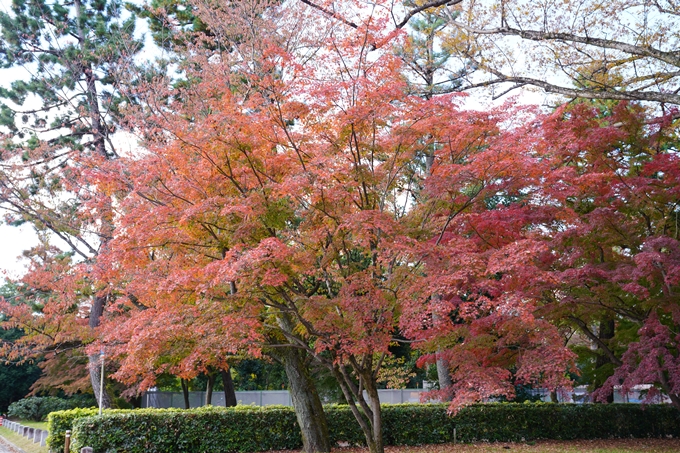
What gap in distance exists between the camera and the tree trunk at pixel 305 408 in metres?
12.8

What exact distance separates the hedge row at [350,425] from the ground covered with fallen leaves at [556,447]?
0.44 m

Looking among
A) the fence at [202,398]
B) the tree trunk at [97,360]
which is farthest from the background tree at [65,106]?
the fence at [202,398]

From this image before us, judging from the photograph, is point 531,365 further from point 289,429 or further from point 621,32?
point 289,429

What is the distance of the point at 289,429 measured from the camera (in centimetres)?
1386

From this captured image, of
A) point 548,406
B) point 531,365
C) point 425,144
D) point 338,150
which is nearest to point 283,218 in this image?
point 338,150

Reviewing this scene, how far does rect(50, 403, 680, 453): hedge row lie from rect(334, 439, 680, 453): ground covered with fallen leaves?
44cm

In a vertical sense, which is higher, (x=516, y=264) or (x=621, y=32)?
(x=621, y=32)

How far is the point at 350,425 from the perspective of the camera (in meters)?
14.1

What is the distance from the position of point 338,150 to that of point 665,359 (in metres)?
7.06

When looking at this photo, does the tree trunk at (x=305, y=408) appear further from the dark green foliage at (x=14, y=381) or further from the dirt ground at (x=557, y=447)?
the dark green foliage at (x=14, y=381)

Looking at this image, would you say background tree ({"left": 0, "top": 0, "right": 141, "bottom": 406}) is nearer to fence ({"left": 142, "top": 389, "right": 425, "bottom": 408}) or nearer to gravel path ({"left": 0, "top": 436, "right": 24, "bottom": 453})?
gravel path ({"left": 0, "top": 436, "right": 24, "bottom": 453})

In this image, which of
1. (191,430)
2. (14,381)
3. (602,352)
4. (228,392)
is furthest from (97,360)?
(14,381)

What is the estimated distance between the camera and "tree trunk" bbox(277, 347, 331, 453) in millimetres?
12836

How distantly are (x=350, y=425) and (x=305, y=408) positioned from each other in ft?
5.89
